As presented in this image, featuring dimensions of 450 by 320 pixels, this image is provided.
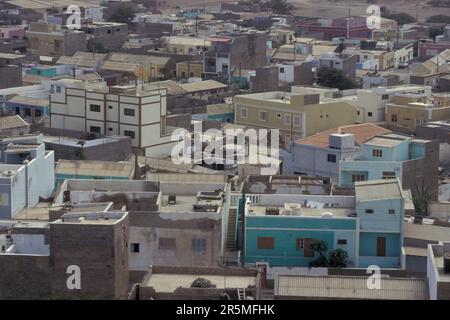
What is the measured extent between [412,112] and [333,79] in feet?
21.4

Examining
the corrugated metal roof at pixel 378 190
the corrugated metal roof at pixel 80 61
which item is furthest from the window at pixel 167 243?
the corrugated metal roof at pixel 80 61

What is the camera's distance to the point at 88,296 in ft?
40.4

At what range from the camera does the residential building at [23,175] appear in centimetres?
1571

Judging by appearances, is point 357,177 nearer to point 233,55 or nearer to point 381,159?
point 381,159

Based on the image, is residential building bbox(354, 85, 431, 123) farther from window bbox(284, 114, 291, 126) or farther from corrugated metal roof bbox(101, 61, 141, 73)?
corrugated metal roof bbox(101, 61, 141, 73)

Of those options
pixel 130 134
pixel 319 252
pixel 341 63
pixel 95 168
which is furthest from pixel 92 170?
pixel 341 63

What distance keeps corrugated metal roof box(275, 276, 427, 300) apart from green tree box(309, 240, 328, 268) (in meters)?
2.19

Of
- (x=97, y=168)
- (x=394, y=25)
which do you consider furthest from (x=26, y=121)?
(x=394, y=25)

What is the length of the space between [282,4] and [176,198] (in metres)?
45.7

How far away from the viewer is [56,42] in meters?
39.2

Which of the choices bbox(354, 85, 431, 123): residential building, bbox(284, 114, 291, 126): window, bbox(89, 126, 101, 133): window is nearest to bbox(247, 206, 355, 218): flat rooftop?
bbox(89, 126, 101, 133): window

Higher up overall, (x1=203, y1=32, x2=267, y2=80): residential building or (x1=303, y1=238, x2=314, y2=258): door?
(x1=203, y1=32, x2=267, y2=80): residential building

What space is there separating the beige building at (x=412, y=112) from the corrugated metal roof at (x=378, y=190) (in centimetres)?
853

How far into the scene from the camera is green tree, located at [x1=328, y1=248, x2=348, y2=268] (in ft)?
50.4
